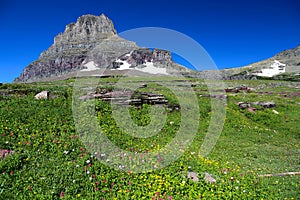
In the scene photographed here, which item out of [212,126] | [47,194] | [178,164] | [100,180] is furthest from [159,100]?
[47,194]

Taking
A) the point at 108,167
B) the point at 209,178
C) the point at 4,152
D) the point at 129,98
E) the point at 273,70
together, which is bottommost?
the point at 209,178

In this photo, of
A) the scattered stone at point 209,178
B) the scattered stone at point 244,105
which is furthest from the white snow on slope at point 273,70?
the scattered stone at point 209,178

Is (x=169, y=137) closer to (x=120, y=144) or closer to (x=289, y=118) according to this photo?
(x=120, y=144)

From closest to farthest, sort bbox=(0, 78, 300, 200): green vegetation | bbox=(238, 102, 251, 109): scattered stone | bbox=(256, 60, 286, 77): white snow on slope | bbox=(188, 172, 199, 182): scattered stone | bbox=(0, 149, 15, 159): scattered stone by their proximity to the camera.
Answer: bbox=(0, 78, 300, 200): green vegetation → bbox=(188, 172, 199, 182): scattered stone → bbox=(0, 149, 15, 159): scattered stone → bbox=(238, 102, 251, 109): scattered stone → bbox=(256, 60, 286, 77): white snow on slope

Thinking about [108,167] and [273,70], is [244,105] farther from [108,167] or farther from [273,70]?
[273,70]

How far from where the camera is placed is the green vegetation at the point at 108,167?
23.4 feet

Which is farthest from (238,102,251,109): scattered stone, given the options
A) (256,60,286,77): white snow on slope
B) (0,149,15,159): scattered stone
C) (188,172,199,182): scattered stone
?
(256,60,286,77): white snow on slope

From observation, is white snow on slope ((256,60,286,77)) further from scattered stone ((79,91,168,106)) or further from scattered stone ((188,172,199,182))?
scattered stone ((188,172,199,182))

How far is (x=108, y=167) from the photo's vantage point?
838 cm

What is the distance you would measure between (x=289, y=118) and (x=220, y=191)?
2102 cm

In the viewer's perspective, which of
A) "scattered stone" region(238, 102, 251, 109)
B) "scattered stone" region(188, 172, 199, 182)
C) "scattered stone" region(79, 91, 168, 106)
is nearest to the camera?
"scattered stone" region(188, 172, 199, 182)

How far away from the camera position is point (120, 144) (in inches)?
426

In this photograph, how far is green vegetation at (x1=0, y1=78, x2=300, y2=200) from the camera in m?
7.12

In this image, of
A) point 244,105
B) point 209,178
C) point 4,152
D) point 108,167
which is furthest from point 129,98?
point 244,105
